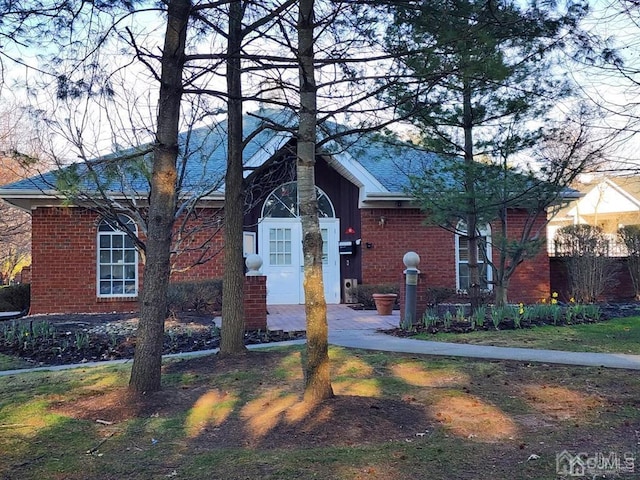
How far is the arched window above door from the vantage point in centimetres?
1531

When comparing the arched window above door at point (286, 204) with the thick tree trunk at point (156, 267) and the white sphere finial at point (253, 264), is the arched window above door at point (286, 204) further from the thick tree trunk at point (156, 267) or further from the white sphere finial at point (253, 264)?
the thick tree trunk at point (156, 267)

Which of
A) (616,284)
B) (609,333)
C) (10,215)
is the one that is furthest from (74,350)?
(10,215)

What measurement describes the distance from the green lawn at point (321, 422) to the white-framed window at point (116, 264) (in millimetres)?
7645

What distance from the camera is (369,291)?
14312mm

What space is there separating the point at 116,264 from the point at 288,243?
4.35 m

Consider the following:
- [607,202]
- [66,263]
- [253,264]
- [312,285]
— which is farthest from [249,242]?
[607,202]

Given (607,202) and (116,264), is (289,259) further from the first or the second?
(607,202)

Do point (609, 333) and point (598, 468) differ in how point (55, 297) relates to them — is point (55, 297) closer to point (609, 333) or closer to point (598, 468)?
point (609, 333)

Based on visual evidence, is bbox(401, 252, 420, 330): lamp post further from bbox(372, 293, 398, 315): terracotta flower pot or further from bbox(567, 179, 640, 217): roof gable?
bbox(567, 179, 640, 217): roof gable

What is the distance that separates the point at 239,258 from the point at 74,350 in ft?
10.3

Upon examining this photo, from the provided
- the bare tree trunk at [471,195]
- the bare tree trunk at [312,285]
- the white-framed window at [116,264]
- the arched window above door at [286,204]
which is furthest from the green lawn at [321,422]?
the arched window above door at [286,204]

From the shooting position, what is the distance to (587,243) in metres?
15.0

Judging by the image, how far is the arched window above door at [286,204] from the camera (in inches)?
603

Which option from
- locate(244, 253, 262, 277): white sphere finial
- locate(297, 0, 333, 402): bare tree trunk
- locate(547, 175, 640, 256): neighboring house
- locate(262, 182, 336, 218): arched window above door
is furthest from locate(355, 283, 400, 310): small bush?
locate(547, 175, 640, 256): neighboring house
